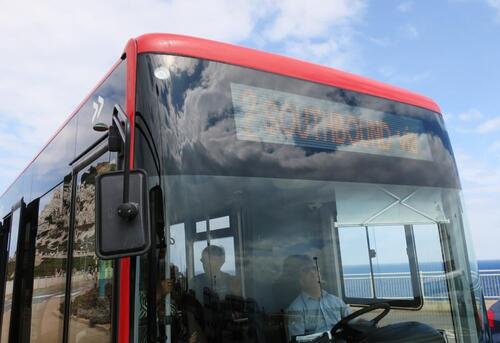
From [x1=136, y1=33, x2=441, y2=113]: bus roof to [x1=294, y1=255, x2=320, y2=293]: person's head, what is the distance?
1095 millimetres

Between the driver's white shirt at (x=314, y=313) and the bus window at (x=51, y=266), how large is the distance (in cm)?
139

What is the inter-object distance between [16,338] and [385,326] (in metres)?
3.06

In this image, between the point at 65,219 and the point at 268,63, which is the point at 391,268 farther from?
the point at 65,219

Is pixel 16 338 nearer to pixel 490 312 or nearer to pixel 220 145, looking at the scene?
pixel 220 145

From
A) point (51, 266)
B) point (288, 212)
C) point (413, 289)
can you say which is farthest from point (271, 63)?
point (51, 266)

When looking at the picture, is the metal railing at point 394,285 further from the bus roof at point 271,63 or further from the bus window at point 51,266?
the bus window at point 51,266

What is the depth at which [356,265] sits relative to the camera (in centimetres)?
287

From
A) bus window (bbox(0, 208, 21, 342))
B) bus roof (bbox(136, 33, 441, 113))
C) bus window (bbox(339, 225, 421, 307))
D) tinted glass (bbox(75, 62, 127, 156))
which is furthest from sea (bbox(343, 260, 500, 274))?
bus window (bbox(0, 208, 21, 342))

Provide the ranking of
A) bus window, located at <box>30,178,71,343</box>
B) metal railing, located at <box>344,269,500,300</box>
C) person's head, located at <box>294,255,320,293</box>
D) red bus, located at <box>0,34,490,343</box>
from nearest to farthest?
1. red bus, located at <box>0,34,490,343</box>
2. person's head, located at <box>294,255,320,293</box>
3. metal railing, located at <box>344,269,500,300</box>
4. bus window, located at <box>30,178,71,343</box>

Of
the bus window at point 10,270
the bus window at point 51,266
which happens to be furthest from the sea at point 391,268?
the bus window at point 10,270

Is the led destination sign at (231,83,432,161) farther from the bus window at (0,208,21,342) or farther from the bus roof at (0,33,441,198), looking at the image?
the bus window at (0,208,21,342)

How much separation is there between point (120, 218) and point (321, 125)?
4.56ft

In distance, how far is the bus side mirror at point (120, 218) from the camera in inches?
74.7

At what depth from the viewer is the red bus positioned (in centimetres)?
221
